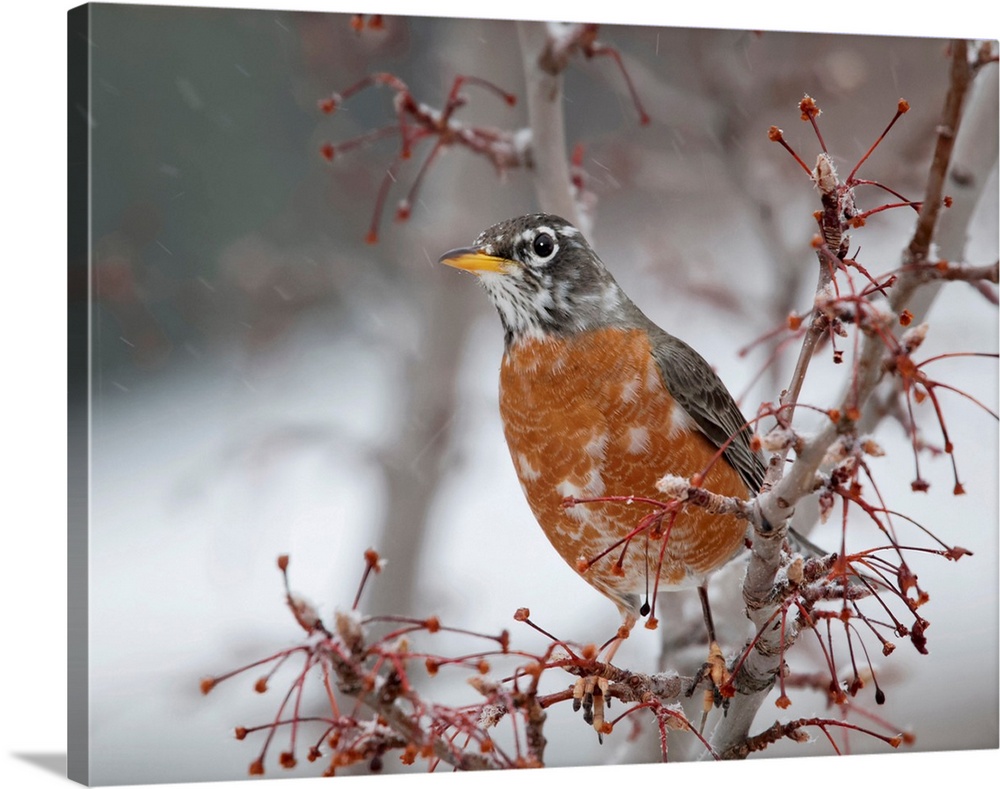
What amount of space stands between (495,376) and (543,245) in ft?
2.85

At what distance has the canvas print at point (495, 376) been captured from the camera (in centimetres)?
350

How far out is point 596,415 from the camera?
11.4 feet

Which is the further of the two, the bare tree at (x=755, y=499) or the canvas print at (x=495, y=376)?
the canvas print at (x=495, y=376)

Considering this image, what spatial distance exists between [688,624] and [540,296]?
138 cm

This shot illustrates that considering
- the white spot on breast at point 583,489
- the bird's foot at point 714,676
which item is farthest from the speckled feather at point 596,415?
the bird's foot at point 714,676

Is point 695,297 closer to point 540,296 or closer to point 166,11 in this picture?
point 540,296

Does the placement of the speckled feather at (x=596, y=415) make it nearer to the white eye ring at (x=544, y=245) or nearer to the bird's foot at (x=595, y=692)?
the white eye ring at (x=544, y=245)

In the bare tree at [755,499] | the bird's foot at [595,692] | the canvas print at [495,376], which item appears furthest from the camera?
the canvas print at [495,376]

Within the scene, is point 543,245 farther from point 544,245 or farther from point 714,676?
point 714,676

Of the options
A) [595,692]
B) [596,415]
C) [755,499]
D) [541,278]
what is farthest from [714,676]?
[541,278]

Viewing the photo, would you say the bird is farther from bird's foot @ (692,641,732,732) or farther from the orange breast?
bird's foot @ (692,641,732,732)

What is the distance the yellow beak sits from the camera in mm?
3375

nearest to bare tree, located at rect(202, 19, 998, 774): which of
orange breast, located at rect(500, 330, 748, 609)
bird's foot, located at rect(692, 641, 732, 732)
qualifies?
bird's foot, located at rect(692, 641, 732, 732)

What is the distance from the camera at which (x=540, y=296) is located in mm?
3561
